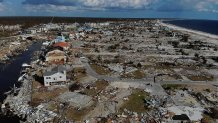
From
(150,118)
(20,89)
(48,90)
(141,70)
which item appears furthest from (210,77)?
(20,89)

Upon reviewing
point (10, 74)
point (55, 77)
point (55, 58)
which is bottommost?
point (10, 74)

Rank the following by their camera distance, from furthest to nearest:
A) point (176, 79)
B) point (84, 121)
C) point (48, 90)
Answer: point (176, 79) < point (48, 90) < point (84, 121)

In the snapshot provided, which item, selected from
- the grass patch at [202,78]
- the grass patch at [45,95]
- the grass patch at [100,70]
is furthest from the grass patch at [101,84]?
the grass patch at [202,78]

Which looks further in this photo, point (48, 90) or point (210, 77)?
point (210, 77)

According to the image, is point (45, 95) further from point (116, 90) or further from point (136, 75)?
point (136, 75)

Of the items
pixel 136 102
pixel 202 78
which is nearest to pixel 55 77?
pixel 136 102

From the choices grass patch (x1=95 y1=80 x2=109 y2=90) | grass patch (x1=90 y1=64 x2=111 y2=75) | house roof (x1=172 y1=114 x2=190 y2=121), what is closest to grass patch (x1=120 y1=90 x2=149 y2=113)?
house roof (x1=172 y1=114 x2=190 y2=121)

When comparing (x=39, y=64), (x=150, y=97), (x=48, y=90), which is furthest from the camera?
(x=39, y=64)

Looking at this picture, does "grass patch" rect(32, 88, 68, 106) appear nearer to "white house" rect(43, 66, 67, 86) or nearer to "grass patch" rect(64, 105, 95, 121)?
"white house" rect(43, 66, 67, 86)

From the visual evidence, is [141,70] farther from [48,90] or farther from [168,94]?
[48,90]
